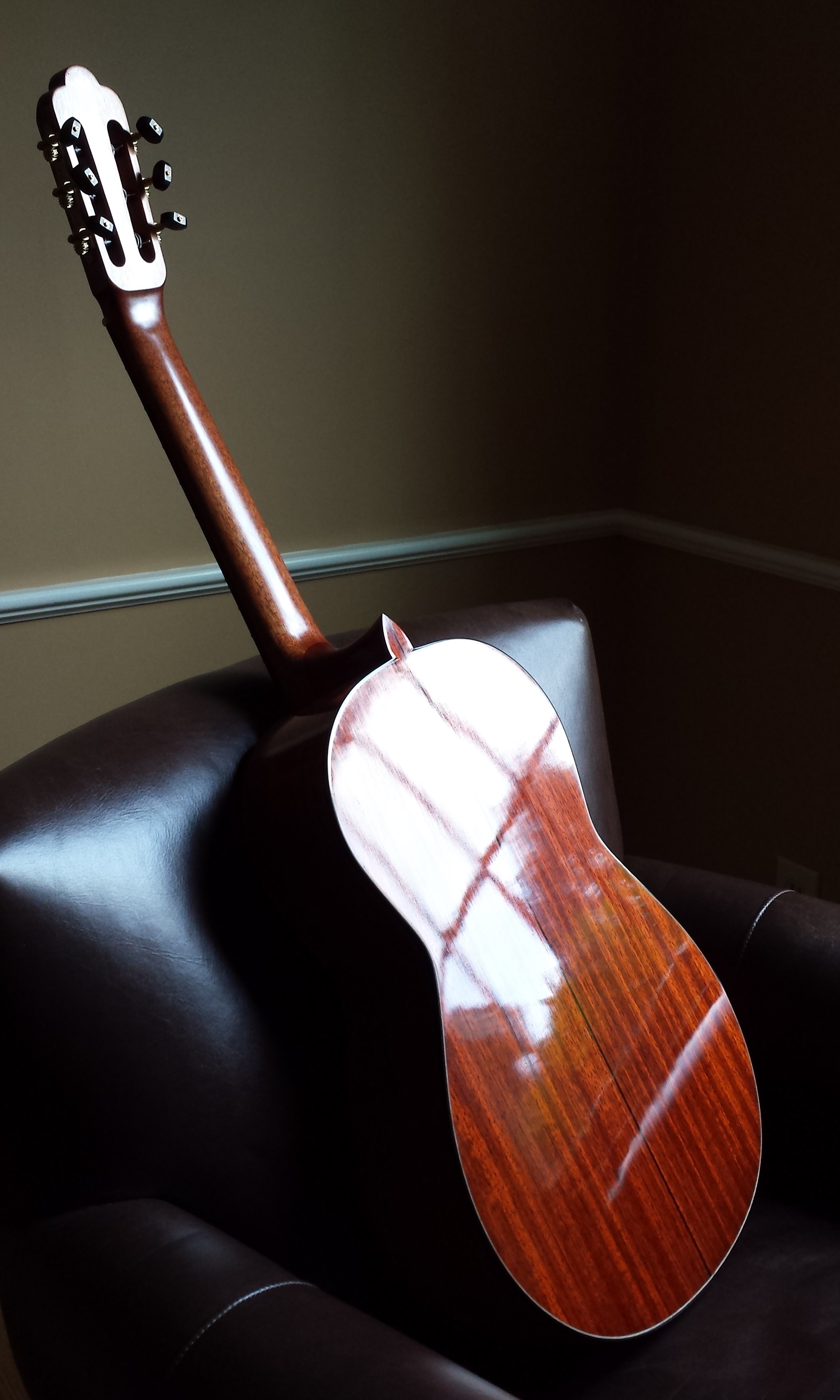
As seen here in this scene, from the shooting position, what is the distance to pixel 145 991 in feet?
2.69

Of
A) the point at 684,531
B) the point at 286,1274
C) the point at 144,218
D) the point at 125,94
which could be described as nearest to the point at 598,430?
the point at 684,531

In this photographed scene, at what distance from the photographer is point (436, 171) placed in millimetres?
1688

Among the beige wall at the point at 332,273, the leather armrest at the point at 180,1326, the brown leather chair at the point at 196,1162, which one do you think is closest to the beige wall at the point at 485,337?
the beige wall at the point at 332,273

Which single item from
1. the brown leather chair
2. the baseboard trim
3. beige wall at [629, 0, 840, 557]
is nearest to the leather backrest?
the brown leather chair

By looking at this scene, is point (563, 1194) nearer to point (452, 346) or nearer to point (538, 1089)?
point (538, 1089)

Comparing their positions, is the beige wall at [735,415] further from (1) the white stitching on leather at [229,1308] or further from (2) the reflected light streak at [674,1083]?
(1) the white stitching on leather at [229,1308]

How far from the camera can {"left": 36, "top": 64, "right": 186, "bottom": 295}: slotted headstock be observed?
93 cm

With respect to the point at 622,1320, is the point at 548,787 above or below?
above

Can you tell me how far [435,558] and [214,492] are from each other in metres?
0.91

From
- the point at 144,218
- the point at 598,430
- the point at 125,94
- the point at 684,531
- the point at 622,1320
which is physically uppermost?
the point at 125,94

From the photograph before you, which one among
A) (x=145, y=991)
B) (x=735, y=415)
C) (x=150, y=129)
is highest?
(x=150, y=129)

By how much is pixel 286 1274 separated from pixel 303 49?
1448 millimetres

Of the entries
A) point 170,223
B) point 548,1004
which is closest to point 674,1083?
point 548,1004

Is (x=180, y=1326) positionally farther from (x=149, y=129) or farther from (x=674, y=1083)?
(x=149, y=129)
